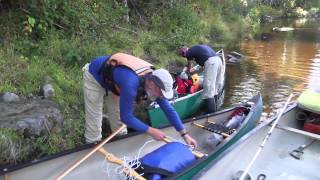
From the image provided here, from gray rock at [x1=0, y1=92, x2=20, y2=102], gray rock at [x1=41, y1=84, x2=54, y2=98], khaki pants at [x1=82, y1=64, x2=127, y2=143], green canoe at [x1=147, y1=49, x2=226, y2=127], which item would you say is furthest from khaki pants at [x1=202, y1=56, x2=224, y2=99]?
gray rock at [x1=0, y1=92, x2=20, y2=102]

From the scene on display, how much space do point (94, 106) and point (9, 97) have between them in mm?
1340

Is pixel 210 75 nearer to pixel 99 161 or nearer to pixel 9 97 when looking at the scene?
pixel 99 161

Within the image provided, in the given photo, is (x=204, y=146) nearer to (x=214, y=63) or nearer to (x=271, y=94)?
(x=214, y=63)

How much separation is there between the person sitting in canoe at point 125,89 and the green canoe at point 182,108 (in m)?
0.94

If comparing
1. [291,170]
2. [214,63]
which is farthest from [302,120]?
[214,63]

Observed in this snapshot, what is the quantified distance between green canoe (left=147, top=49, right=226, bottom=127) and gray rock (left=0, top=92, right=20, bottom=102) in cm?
192

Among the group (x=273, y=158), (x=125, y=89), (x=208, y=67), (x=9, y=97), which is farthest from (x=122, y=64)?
(x=208, y=67)

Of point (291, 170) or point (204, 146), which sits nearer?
point (291, 170)

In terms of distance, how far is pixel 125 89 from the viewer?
4215 mm

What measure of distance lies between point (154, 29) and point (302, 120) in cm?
652

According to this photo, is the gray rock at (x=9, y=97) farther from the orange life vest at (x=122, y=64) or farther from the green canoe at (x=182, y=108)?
the green canoe at (x=182, y=108)

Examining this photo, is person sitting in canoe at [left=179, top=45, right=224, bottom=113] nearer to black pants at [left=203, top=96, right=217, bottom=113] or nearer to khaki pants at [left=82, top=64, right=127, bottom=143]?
black pants at [left=203, top=96, right=217, bottom=113]

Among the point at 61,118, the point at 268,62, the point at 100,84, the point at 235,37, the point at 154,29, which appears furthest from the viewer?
the point at 235,37

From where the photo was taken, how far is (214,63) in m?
7.68
